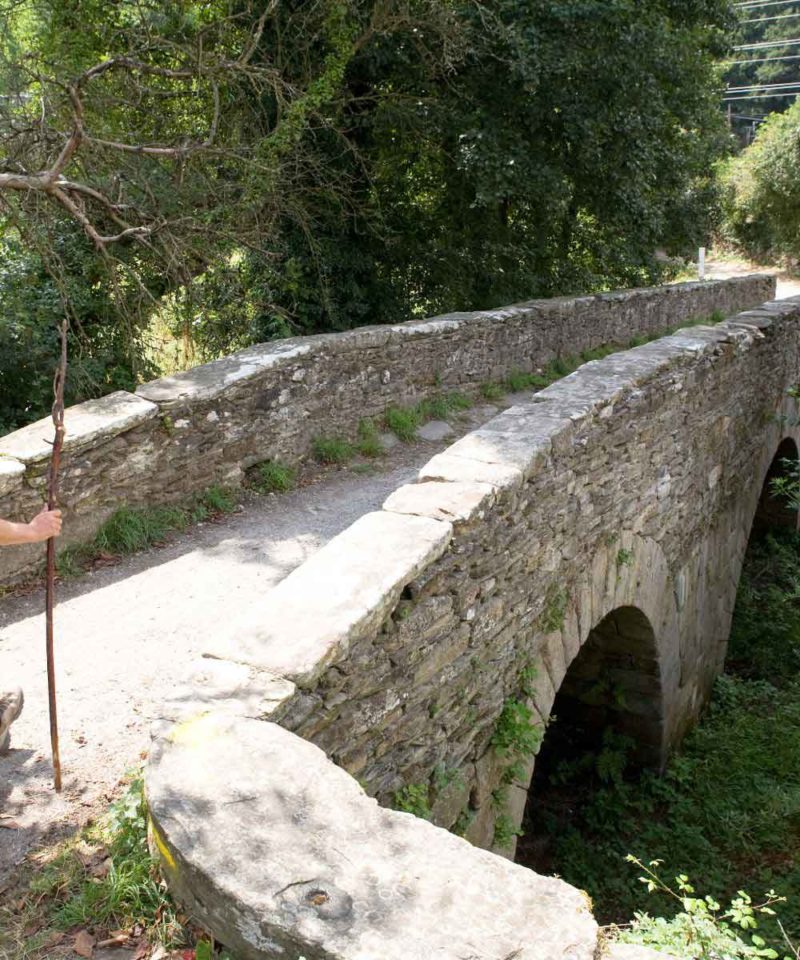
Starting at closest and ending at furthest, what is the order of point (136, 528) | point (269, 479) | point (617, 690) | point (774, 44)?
1. point (136, 528)
2. point (269, 479)
3. point (617, 690)
4. point (774, 44)

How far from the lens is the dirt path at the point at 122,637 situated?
3127 millimetres

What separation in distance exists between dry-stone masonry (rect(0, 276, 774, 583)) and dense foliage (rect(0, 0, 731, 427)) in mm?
1708

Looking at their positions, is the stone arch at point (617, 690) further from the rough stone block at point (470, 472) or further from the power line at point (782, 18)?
the power line at point (782, 18)

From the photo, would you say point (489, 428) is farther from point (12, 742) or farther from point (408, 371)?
point (408, 371)

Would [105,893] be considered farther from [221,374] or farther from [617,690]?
[617,690]

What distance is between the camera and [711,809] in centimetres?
729

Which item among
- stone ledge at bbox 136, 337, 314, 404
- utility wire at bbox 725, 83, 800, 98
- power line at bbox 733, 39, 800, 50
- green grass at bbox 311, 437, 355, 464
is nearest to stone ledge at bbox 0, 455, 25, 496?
stone ledge at bbox 136, 337, 314, 404

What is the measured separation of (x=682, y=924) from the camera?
2836 millimetres

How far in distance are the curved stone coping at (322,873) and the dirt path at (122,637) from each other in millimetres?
443

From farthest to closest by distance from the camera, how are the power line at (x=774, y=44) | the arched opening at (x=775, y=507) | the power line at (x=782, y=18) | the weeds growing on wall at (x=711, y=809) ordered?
1. the power line at (x=782, y=18)
2. the power line at (x=774, y=44)
3. the arched opening at (x=775, y=507)
4. the weeds growing on wall at (x=711, y=809)

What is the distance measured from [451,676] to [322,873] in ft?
5.73

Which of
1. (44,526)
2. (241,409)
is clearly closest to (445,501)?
(44,526)

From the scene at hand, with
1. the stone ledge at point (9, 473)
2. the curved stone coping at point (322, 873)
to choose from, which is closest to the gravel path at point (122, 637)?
the curved stone coping at point (322, 873)

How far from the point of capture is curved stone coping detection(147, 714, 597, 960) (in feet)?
6.21
